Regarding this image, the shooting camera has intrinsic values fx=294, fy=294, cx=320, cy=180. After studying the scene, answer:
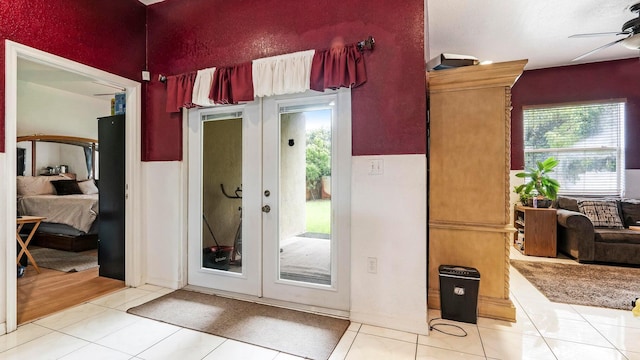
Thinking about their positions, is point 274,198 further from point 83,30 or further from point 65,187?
point 65,187

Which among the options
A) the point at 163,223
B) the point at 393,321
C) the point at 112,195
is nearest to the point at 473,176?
the point at 393,321

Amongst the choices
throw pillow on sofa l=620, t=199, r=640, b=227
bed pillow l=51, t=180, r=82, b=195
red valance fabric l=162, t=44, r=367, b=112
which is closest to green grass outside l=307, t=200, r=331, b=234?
red valance fabric l=162, t=44, r=367, b=112

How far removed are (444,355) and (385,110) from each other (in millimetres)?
1828

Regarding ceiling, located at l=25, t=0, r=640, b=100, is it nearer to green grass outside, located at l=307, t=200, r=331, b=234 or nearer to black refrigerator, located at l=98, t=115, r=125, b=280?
black refrigerator, located at l=98, t=115, r=125, b=280

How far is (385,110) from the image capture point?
7.89 ft

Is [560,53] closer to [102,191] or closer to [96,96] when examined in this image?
[102,191]

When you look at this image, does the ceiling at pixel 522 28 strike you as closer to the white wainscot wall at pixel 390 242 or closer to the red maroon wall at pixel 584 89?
the red maroon wall at pixel 584 89

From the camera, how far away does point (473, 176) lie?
2555 millimetres

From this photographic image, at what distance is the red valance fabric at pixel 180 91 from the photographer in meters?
3.05

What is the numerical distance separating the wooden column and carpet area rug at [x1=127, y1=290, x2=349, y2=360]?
3.66ft

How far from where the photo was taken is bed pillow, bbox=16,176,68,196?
5465 millimetres

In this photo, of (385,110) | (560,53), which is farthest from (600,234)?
(385,110)

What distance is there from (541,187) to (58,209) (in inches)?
308

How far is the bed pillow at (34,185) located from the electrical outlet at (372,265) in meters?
6.50
